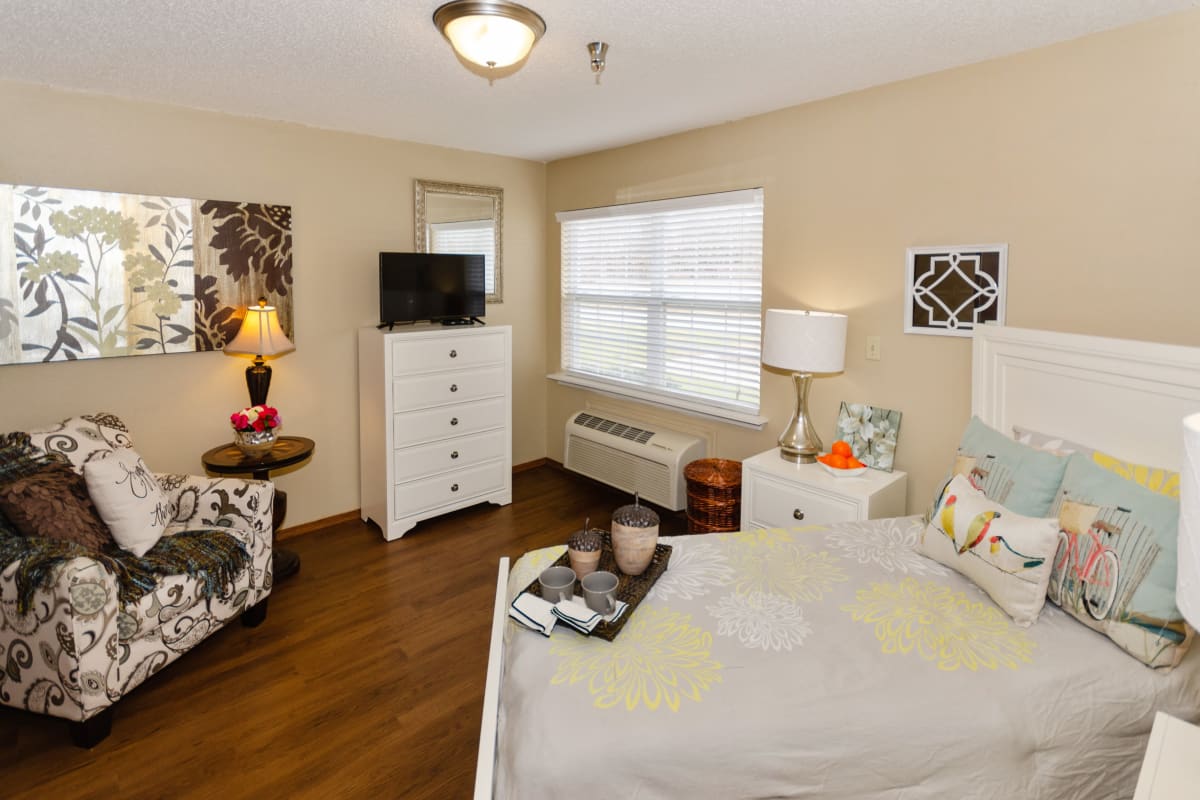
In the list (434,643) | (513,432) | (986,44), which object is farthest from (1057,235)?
(513,432)

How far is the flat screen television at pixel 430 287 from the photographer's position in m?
→ 3.92

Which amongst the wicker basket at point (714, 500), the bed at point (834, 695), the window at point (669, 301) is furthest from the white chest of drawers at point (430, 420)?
the bed at point (834, 695)

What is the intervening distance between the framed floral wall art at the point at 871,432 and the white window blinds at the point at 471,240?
8.52 ft

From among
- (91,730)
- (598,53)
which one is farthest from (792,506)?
(91,730)

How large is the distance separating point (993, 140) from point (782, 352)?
3.89 feet

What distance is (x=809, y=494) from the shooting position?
9.65 feet

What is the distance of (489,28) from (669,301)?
2.35 metres

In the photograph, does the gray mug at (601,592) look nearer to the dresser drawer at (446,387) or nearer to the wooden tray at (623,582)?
the wooden tray at (623,582)

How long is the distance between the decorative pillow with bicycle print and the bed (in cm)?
6

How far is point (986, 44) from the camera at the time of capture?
2416 millimetres

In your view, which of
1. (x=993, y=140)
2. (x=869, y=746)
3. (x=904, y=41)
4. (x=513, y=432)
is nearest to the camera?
(x=869, y=746)

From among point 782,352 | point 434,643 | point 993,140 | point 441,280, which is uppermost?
point 993,140

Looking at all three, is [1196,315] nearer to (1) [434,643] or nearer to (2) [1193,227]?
(2) [1193,227]

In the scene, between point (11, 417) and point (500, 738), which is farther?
point (11, 417)
